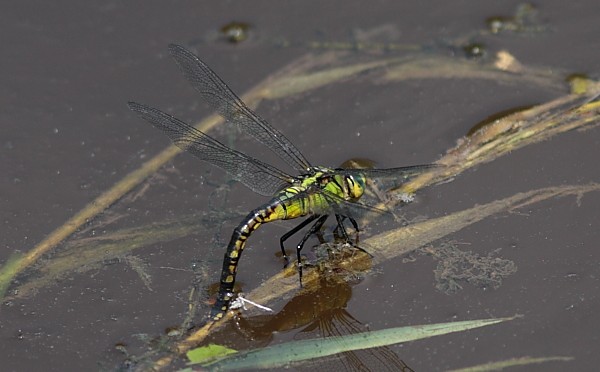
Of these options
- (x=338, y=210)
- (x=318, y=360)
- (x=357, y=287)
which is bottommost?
(x=318, y=360)

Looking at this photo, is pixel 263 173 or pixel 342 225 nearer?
pixel 342 225

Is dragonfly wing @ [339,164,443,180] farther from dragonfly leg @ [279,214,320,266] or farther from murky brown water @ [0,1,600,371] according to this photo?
dragonfly leg @ [279,214,320,266]

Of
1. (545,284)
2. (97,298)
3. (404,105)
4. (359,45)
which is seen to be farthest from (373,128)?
(97,298)

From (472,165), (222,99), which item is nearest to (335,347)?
(472,165)

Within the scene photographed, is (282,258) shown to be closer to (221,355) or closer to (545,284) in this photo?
(221,355)

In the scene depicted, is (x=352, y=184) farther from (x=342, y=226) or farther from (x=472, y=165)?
(x=472, y=165)

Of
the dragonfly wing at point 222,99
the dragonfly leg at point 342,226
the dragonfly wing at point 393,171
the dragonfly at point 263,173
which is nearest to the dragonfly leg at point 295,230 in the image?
the dragonfly at point 263,173

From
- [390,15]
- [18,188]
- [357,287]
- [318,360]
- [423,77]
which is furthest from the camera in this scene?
[390,15]

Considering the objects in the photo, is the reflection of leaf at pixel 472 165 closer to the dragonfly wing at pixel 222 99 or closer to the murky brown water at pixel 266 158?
the murky brown water at pixel 266 158
